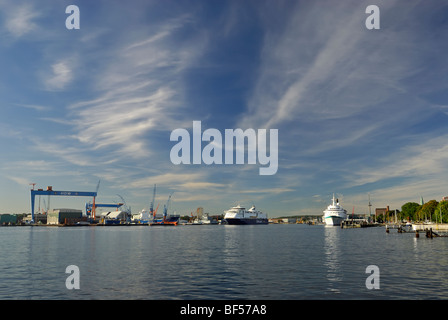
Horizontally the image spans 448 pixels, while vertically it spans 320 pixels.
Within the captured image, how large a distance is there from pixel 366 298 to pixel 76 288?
992 inches

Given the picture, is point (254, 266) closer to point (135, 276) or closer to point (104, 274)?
point (135, 276)

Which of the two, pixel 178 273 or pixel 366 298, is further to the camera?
pixel 178 273

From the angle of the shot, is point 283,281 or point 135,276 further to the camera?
point 135,276

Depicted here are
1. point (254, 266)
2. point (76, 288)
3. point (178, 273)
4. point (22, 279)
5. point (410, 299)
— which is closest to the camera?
point (410, 299)

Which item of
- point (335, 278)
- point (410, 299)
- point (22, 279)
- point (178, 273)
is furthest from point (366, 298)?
point (22, 279)

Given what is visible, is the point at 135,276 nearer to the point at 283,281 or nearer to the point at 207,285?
the point at 207,285

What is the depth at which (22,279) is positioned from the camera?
35719 millimetres

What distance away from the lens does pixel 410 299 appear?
25750 millimetres
